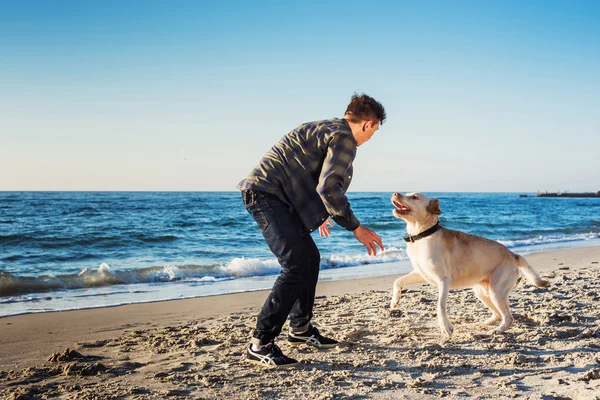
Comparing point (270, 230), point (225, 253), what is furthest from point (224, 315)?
point (225, 253)

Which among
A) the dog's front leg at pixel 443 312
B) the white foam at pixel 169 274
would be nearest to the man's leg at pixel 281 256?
the dog's front leg at pixel 443 312

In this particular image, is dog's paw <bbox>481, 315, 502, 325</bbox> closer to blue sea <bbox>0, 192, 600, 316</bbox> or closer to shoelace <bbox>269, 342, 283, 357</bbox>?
shoelace <bbox>269, 342, 283, 357</bbox>

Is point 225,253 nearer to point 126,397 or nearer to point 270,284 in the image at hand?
point 270,284

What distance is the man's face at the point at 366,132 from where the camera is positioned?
4004 mm

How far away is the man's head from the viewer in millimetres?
3957

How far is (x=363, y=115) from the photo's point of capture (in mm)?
3963

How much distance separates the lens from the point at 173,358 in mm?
4195

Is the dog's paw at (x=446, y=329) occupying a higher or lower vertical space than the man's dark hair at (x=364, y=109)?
lower

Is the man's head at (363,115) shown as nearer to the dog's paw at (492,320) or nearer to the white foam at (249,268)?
the dog's paw at (492,320)

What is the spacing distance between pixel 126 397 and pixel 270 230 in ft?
4.84

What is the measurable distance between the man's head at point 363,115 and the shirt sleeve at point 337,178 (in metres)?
0.29

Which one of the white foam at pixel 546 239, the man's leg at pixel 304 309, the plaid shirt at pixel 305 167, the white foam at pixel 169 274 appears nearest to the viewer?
the plaid shirt at pixel 305 167

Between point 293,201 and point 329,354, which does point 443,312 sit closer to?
point 329,354

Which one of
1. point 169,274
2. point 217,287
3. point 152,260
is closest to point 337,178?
point 217,287
